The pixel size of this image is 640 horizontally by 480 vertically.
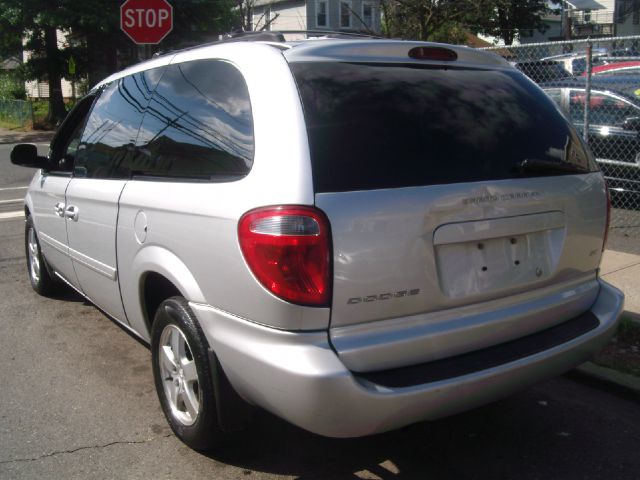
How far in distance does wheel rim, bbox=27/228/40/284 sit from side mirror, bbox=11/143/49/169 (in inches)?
32.7

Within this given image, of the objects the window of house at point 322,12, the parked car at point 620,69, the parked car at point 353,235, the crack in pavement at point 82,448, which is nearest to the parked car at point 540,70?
the parked car at point 620,69

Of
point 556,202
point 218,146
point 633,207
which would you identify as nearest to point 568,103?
point 633,207

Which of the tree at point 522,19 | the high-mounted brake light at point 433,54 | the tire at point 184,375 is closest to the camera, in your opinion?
the tire at point 184,375

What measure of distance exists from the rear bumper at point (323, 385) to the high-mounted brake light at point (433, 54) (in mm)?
1433

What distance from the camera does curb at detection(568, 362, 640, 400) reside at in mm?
4148

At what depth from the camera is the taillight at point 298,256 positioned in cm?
265

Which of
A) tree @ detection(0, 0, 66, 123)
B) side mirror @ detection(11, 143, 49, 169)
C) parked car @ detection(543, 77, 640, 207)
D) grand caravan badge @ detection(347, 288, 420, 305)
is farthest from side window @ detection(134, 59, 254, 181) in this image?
tree @ detection(0, 0, 66, 123)

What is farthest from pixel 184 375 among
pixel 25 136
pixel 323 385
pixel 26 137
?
pixel 25 136

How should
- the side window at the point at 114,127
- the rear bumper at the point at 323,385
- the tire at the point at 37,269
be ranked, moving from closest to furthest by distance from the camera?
the rear bumper at the point at 323,385, the side window at the point at 114,127, the tire at the point at 37,269

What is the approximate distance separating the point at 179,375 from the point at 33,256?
3.23 m

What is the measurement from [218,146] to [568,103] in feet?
24.5

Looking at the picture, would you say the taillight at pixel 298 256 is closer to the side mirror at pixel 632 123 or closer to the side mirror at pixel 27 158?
the side mirror at pixel 27 158

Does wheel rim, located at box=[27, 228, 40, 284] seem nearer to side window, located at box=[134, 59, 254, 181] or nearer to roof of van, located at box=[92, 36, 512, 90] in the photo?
side window, located at box=[134, 59, 254, 181]

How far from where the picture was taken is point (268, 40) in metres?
3.41
